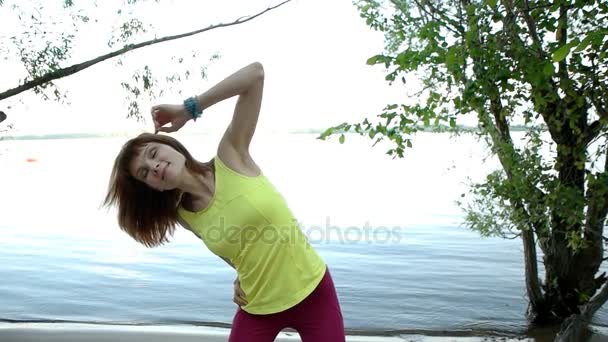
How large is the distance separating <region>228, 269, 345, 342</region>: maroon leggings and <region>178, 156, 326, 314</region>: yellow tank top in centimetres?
3

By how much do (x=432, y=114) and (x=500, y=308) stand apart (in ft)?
11.1

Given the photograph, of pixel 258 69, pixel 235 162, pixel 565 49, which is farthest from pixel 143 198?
pixel 565 49

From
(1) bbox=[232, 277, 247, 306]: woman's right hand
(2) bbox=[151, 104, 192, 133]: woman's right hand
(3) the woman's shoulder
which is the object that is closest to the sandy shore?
(1) bbox=[232, 277, 247, 306]: woman's right hand

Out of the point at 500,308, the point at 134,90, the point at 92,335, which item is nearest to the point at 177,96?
the point at 134,90

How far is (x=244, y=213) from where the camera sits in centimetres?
183

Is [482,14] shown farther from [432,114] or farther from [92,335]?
[92,335]

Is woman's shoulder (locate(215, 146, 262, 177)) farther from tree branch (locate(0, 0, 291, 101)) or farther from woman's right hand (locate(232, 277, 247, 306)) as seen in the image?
tree branch (locate(0, 0, 291, 101))

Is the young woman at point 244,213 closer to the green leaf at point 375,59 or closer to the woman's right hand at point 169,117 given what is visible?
the woman's right hand at point 169,117

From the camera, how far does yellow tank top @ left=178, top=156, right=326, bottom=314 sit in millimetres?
1846

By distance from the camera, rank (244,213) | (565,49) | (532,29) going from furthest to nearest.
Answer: (532,29)
(244,213)
(565,49)

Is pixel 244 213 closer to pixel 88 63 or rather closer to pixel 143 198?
pixel 143 198

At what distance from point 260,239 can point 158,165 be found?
1.15 feet

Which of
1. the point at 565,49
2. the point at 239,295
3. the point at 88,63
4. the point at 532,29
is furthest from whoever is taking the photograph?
the point at 88,63

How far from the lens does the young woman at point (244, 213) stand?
1853 mm
